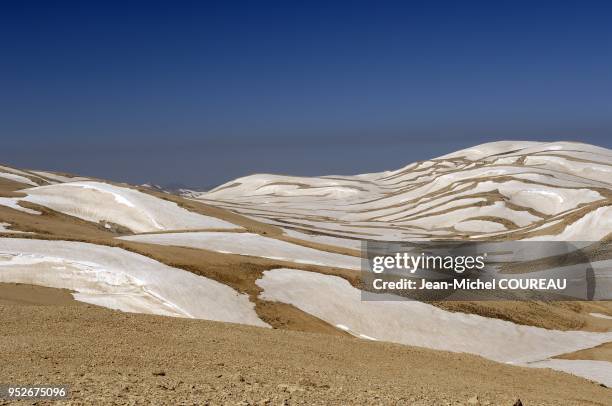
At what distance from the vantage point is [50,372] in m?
15.4

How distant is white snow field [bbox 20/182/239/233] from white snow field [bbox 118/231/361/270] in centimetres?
1710

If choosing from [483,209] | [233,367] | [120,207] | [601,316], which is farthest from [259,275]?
[483,209]

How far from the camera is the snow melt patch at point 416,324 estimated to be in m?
41.5

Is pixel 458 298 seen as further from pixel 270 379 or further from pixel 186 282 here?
pixel 270 379

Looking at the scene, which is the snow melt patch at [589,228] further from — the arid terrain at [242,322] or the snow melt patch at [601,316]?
the snow melt patch at [601,316]

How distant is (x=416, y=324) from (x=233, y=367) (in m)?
27.3

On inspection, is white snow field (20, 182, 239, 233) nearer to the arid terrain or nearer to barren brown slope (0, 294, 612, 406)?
the arid terrain

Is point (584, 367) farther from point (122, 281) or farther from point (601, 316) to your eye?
point (122, 281)

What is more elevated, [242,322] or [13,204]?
[13,204]

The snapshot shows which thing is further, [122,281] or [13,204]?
[13,204]

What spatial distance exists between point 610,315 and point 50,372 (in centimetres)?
5303

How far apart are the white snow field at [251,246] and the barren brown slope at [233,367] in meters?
28.4

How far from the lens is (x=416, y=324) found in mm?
43375

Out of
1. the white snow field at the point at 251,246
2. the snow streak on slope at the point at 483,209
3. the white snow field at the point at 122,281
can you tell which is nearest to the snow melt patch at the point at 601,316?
the white snow field at the point at 251,246
